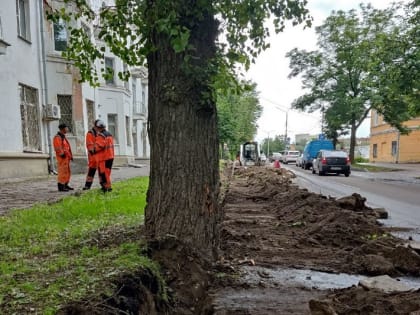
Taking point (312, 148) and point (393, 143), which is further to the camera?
point (393, 143)

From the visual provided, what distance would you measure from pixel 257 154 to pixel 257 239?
104ft

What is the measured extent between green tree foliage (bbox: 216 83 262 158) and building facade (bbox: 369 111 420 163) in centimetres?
1371

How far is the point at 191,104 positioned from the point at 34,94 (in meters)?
13.6

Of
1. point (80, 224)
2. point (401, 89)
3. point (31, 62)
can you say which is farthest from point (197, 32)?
point (401, 89)

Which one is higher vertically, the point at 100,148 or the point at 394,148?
the point at 100,148

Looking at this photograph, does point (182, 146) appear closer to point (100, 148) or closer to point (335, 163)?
point (100, 148)

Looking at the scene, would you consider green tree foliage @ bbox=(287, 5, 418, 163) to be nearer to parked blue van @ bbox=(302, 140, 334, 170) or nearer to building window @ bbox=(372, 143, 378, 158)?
parked blue van @ bbox=(302, 140, 334, 170)

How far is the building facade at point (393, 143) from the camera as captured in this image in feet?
126

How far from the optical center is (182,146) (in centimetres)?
371

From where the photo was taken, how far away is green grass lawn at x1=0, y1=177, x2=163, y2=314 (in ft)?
8.30

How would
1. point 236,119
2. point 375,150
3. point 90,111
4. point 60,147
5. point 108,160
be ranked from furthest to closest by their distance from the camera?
point 375,150, point 236,119, point 90,111, point 60,147, point 108,160

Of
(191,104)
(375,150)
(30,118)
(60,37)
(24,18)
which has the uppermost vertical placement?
(24,18)

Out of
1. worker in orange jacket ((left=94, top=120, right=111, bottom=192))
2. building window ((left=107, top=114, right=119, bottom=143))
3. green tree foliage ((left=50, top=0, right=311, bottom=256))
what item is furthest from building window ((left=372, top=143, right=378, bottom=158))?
green tree foliage ((left=50, top=0, right=311, bottom=256))

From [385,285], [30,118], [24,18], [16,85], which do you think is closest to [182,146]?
[385,285]
